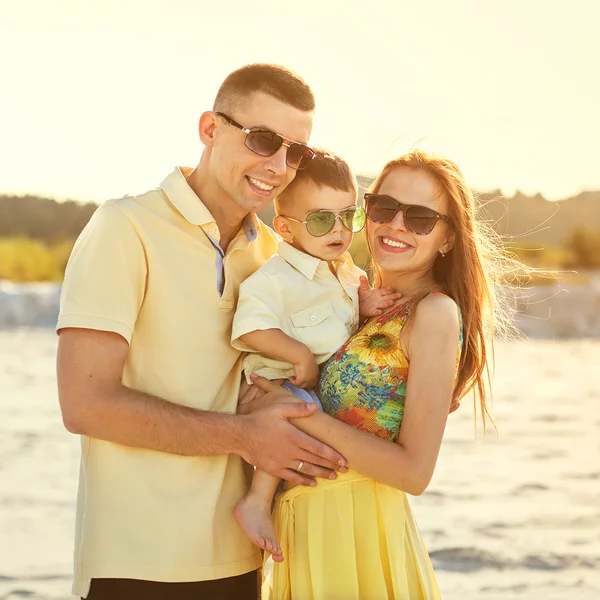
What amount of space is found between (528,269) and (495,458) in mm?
5697

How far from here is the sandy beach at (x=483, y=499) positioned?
612 centimetres

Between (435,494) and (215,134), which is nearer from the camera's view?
(215,134)

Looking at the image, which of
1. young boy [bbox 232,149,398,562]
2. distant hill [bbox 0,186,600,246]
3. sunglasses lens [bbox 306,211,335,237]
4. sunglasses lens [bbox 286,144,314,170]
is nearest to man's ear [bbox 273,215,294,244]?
young boy [bbox 232,149,398,562]

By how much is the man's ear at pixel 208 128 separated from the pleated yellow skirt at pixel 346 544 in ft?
3.67

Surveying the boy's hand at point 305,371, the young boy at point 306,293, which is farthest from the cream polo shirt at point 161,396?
the boy's hand at point 305,371

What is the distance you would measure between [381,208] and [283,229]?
1.24 ft

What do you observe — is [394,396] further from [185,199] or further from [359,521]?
[185,199]

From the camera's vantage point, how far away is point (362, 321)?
3.29 meters

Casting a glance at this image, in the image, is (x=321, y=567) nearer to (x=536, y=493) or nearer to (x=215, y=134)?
(x=215, y=134)

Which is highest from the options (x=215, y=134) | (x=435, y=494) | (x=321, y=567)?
(x=215, y=134)

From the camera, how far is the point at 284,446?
113 inches

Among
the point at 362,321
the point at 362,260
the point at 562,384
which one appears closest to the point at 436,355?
the point at 362,321

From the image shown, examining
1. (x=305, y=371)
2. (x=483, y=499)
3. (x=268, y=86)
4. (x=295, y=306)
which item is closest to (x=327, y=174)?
(x=268, y=86)

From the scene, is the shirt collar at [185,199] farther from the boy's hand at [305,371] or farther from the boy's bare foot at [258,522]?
the boy's bare foot at [258,522]
